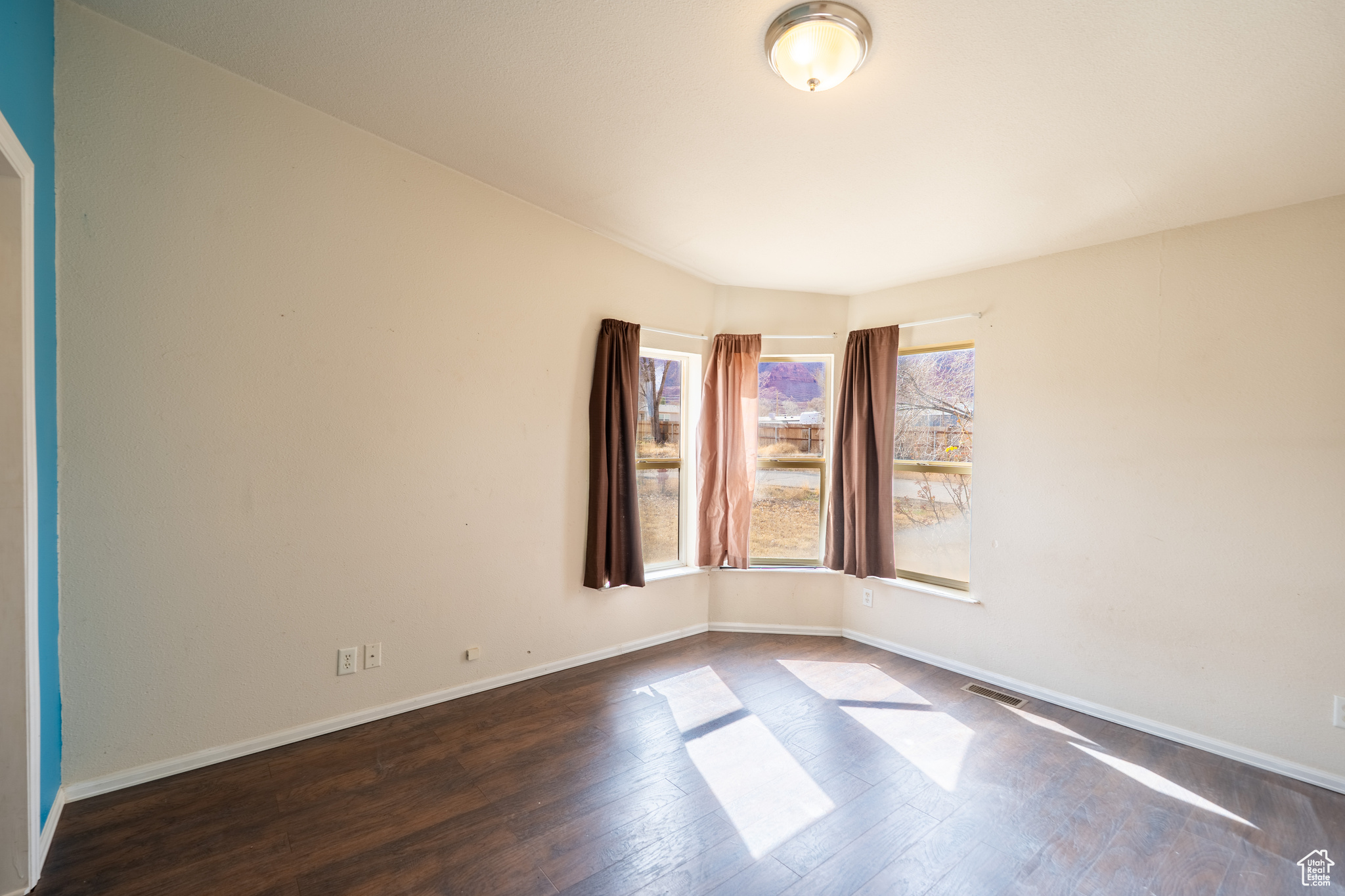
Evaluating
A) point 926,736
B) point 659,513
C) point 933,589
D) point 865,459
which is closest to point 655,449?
point 659,513

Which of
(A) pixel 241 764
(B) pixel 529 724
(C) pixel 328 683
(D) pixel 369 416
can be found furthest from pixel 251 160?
(B) pixel 529 724

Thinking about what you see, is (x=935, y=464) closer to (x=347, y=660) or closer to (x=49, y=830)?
(x=347, y=660)

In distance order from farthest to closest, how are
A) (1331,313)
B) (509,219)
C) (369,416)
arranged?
1. (509,219)
2. (369,416)
3. (1331,313)

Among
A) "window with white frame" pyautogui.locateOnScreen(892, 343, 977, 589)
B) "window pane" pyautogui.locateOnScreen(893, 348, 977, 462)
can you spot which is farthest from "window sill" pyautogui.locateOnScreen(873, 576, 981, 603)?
"window pane" pyautogui.locateOnScreen(893, 348, 977, 462)

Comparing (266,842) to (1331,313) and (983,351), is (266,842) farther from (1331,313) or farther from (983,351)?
(1331,313)

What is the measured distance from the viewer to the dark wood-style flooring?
184cm

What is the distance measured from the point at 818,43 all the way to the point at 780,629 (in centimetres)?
351

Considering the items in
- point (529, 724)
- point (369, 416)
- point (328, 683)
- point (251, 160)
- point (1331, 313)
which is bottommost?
point (529, 724)

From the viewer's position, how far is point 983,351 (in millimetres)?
3553

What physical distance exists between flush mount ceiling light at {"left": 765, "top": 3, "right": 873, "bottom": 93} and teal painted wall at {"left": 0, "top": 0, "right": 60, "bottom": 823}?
2119 mm

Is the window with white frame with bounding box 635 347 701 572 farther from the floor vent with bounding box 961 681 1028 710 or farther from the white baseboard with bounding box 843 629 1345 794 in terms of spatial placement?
the floor vent with bounding box 961 681 1028 710

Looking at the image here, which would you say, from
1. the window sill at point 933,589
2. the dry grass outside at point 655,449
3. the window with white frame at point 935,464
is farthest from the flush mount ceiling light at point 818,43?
the window sill at point 933,589

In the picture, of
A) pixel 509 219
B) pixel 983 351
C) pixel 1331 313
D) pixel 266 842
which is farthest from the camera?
pixel 983 351

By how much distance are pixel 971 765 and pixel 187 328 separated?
3605mm
